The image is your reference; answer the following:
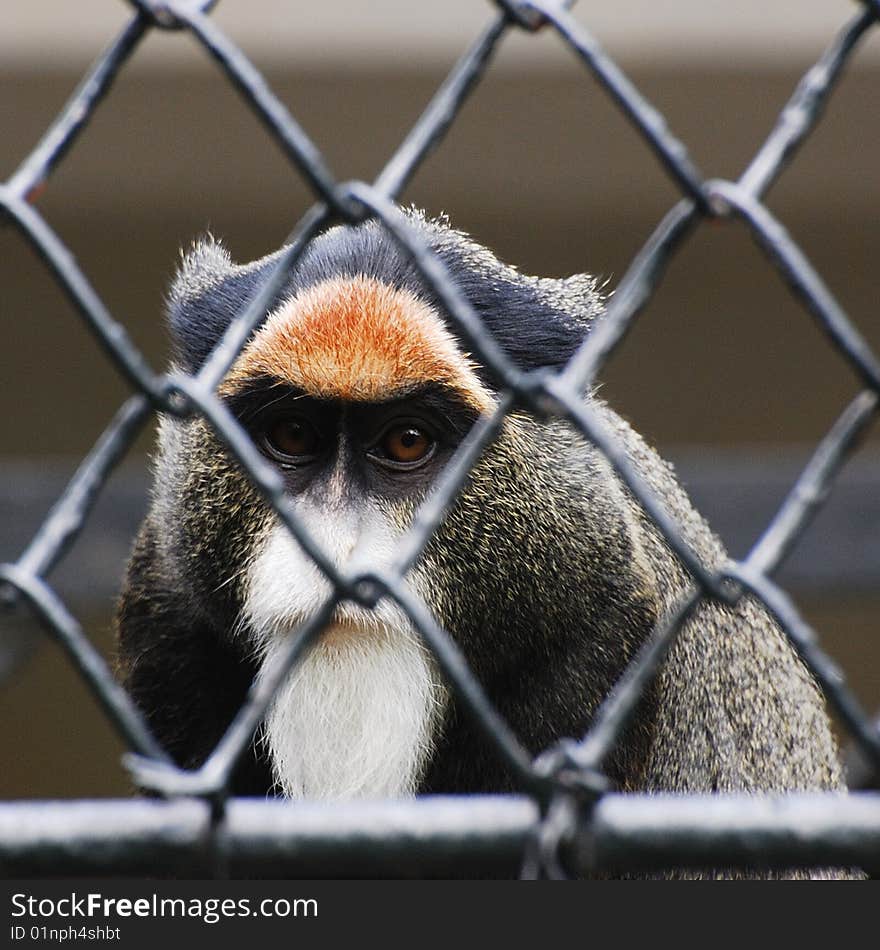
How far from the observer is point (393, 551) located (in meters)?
2.19

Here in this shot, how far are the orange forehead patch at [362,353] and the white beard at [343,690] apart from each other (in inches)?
9.5

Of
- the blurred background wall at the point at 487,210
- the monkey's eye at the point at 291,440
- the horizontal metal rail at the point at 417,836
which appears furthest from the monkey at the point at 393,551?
the blurred background wall at the point at 487,210

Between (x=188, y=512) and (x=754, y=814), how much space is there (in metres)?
1.51

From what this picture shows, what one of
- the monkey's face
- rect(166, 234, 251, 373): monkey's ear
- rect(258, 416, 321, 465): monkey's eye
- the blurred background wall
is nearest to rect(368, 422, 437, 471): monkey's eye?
the monkey's face

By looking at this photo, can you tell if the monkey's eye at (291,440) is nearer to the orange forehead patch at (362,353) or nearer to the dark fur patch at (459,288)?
the orange forehead patch at (362,353)

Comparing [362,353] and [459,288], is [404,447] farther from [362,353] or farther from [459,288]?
[459,288]

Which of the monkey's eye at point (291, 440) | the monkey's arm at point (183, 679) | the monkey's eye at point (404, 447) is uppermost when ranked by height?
the monkey's eye at point (291, 440)

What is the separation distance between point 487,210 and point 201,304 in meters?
3.54

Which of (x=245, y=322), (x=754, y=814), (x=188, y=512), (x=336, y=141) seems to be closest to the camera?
(x=754, y=814)

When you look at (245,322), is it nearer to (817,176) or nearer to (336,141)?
(336,141)

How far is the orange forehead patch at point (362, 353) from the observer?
90.6 inches

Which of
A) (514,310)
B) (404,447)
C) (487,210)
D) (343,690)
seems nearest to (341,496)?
(404,447)

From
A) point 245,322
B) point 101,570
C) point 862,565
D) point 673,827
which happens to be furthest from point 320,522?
point 862,565

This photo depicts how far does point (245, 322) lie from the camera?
1.31 meters
